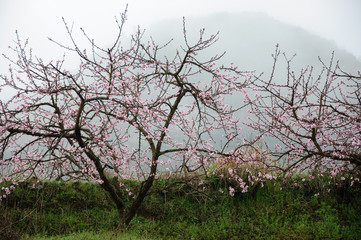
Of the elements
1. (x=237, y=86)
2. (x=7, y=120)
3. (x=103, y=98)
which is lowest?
(x=7, y=120)

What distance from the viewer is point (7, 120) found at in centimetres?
516

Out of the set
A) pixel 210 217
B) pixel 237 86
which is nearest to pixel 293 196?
pixel 210 217

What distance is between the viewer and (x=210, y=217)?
8125mm

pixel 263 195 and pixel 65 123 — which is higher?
pixel 65 123

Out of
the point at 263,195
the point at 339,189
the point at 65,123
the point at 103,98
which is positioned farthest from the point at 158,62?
the point at 339,189

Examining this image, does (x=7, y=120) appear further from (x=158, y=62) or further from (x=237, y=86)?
(x=237, y=86)

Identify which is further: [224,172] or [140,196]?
[224,172]

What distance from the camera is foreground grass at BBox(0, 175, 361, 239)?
6.95 metres

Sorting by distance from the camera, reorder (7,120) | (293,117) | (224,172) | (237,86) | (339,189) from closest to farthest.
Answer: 1. (7,120)
2. (293,117)
3. (237,86)
4. (339,189)
5. (224,172)

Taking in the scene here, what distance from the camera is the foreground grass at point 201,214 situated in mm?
6953

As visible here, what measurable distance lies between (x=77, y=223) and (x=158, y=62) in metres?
4.84

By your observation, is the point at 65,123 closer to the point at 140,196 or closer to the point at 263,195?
the point at 140,196

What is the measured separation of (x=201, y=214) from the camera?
27.3ft

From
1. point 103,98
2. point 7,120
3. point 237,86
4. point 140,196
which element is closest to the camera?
point 7,120
